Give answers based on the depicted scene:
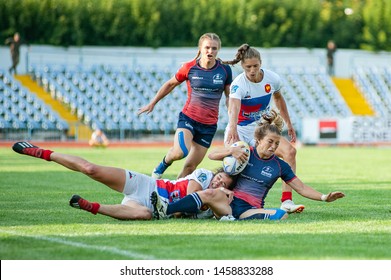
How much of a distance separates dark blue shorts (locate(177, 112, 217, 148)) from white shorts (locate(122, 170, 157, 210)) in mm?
3081

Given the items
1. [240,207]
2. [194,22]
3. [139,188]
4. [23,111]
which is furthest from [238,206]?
[194,22]

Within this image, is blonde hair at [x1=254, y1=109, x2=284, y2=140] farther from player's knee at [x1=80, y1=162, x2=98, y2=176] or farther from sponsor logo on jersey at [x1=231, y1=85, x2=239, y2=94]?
player's knee at [x1=80, y1=162, x2=98, y2=176]

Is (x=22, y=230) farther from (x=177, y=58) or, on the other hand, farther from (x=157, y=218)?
(x=177, y=58)

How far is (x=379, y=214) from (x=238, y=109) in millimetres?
2202

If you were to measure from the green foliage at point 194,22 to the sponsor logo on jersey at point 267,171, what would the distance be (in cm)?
3781

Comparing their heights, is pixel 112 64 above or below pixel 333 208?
below

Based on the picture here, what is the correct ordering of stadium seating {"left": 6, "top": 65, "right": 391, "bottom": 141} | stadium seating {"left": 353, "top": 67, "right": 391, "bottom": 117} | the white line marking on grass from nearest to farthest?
the white line marking on grass
stadium seating {"left": 6, "top": 65, "right": 391, "bottom": 141}
stadium seating {"left": 353, "top": 67, "right": 391, "bottom": 117}

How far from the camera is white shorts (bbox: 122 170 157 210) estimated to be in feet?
37.8

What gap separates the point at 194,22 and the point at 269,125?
134 ft

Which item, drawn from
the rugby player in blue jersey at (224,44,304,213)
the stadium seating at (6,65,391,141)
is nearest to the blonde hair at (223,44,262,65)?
the rugby player in blue jersey at (224,44,304,213)

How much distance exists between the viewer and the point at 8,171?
72.7ft
